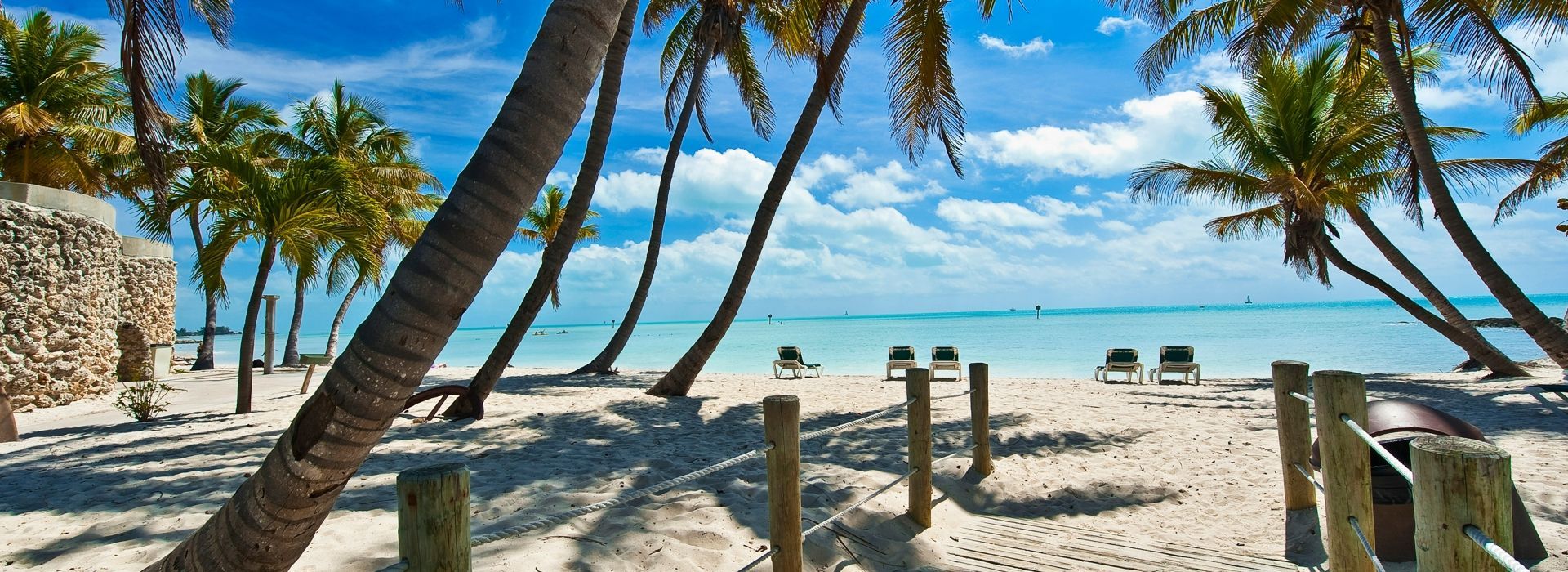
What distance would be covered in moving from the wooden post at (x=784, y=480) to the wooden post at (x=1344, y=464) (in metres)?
1.99

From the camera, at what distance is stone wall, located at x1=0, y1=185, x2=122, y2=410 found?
8359mm

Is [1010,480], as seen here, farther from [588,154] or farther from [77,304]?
[77,304]

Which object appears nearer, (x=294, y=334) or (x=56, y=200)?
(x=56, y=200)

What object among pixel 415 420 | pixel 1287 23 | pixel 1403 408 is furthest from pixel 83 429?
pixel 1287 23

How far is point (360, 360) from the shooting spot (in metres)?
1.81

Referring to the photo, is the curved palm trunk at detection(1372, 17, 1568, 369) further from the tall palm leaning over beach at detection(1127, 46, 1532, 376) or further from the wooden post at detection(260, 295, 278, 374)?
the wooden post at detection(260, 295, 278, 374)

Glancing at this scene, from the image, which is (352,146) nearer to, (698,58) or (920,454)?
(698,58)

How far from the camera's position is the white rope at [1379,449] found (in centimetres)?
181

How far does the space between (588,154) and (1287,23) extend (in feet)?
31.3

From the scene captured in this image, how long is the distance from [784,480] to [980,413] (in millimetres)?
2548

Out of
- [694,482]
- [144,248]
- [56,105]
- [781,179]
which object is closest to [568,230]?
[781,179]

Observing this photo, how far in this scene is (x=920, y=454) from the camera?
168 inches

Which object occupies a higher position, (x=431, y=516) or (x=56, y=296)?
(x=56, y=296)

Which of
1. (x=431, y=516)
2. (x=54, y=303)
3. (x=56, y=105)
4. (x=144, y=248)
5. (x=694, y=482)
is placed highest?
(x=56, y=105)
